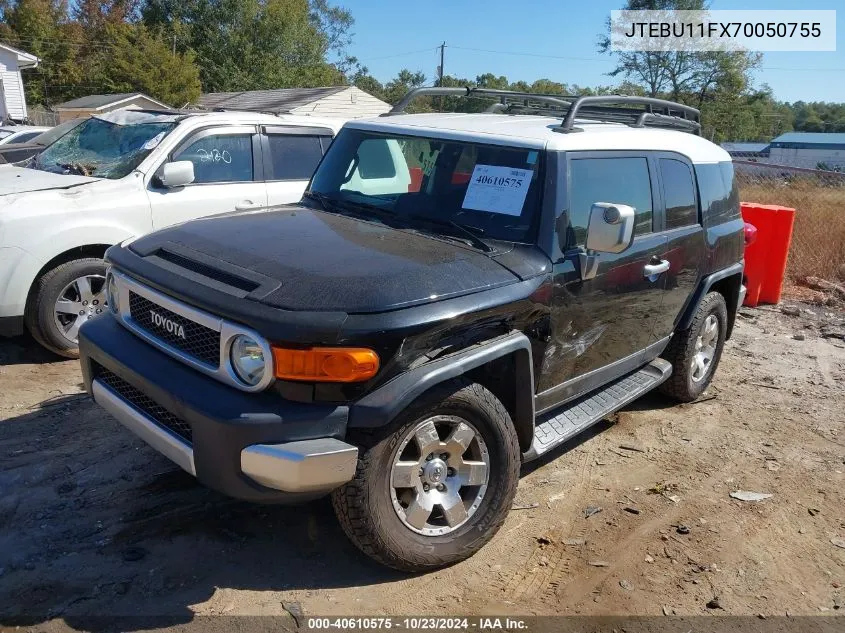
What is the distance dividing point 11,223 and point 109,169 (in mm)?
1132

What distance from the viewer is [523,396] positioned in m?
3.40

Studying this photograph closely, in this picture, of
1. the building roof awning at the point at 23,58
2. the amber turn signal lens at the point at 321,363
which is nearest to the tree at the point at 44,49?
the building roof awning at the point at 23,58

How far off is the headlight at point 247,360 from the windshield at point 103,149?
3.76 m

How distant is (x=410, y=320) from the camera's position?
2801 millimetres

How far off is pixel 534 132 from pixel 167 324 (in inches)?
84.0

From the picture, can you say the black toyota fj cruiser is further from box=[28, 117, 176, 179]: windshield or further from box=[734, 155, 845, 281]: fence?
box=[734, 155, 845, 281]: fence

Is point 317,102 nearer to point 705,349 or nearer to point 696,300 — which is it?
point 705,349

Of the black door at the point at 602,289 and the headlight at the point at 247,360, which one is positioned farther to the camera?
the black door at the point at 602,289

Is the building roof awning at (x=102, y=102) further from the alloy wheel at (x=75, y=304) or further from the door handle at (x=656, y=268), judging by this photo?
the door handle at (x=656, y=268)

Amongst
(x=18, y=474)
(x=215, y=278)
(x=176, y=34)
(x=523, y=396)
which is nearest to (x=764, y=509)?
(x=523, y=396)

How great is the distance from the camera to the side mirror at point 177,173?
5.69 m

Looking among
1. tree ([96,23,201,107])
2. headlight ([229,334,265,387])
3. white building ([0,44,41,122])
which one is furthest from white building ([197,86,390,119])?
headlight ([229,334,265,387])

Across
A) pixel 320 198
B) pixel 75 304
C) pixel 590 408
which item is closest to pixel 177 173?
pixel 75 304

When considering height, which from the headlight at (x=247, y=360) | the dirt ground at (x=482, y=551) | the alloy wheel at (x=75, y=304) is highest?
the headlight at (x=247, y=360)
